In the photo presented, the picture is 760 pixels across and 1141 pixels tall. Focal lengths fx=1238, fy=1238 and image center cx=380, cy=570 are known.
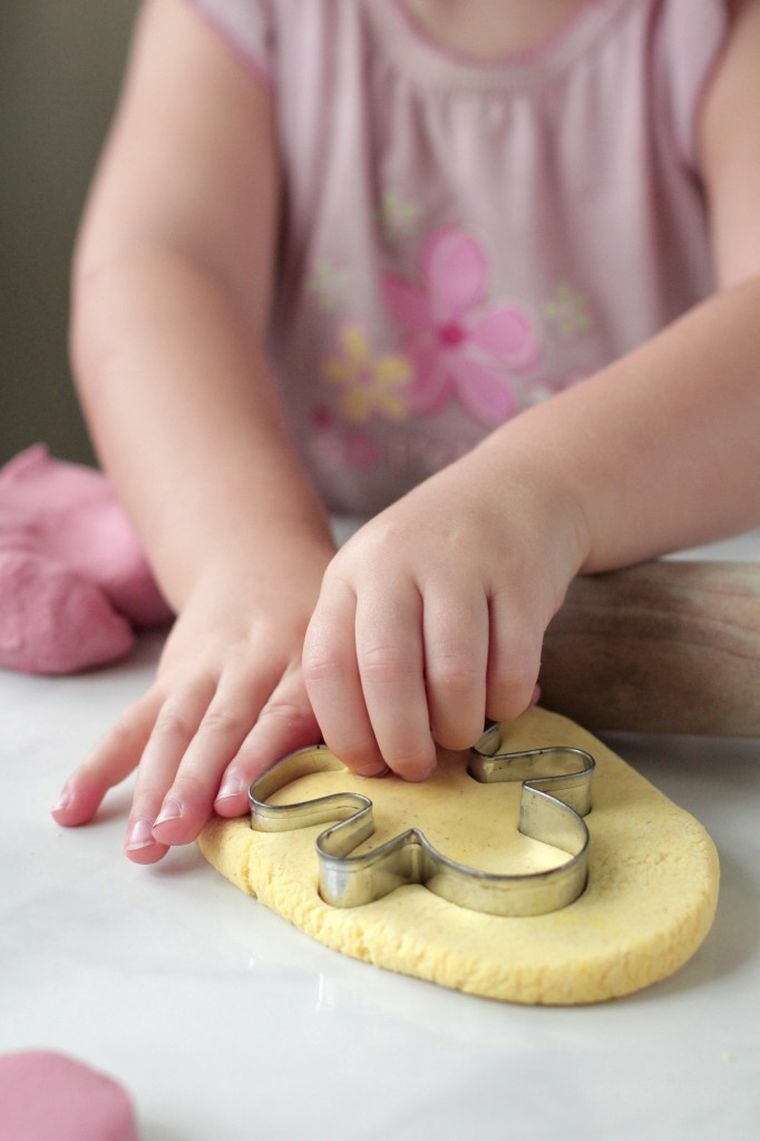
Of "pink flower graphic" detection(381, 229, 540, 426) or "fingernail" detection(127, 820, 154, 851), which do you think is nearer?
"fingernail" detection(127, 820, 154, 851)

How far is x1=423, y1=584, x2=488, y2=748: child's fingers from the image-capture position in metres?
0.44

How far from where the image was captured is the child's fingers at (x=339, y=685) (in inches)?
17.5

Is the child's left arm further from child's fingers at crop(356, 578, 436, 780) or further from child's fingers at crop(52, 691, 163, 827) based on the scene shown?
child's fingers at crop(52, 691, 163, 827)

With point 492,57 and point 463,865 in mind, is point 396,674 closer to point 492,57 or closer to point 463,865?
point 463,865

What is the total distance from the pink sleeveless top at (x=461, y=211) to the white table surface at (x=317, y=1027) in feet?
2.00

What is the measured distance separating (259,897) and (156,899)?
0.04 metres

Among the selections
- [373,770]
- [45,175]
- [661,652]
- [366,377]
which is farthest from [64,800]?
[45,175]

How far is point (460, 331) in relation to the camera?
1.01m

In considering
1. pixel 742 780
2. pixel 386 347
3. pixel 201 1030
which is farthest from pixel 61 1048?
pixel 386 347

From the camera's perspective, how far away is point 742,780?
1.68 ft

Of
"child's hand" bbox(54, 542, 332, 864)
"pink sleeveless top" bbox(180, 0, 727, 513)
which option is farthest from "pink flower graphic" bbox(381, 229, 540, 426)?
"child's hand" bbox(54, 542, 332, 864)

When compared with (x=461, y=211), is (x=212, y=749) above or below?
below

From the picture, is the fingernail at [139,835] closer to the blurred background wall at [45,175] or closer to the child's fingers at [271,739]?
the child's fingers at [271,739]

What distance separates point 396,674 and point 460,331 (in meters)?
0.63
